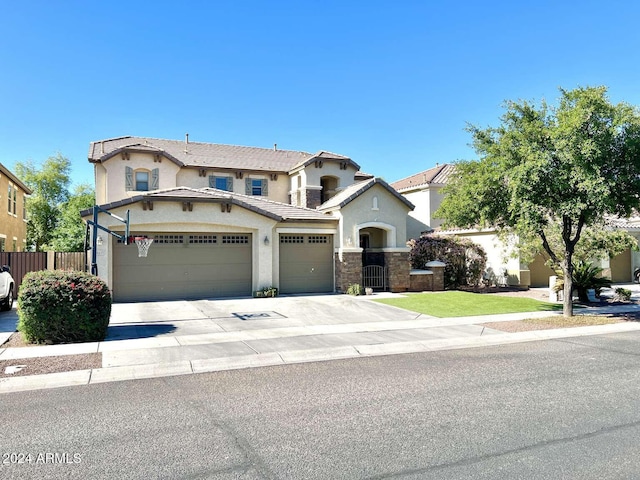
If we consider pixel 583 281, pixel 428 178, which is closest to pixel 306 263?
pixel 583 281

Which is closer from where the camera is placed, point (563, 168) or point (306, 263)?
point (563, 168)

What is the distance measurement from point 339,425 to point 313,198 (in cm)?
2245

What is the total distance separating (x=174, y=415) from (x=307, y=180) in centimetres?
2239

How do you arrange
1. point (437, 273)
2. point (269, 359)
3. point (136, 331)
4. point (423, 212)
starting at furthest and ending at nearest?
1. point (423, 212)
2. point (437, 273)
3. point (136, 331)
4. point (269, 359)

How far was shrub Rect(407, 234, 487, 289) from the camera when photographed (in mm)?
24609

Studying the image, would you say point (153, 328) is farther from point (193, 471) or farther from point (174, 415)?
point (193, 471)

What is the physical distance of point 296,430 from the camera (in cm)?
544

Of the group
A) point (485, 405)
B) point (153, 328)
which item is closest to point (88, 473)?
point (485, 405)

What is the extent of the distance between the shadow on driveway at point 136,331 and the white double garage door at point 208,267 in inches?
241

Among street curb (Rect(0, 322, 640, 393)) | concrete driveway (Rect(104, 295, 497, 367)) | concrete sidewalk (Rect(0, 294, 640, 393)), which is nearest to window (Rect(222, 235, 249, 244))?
concrete driveway (Rect(104, 295, 497, 367))

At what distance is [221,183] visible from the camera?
90.3 ft

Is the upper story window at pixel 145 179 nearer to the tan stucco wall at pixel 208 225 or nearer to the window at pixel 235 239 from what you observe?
the tan stucco wall at pixel 208 225

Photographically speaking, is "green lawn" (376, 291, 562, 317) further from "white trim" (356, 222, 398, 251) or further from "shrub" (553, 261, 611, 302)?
"white trim" (356, 222, 398, 251)

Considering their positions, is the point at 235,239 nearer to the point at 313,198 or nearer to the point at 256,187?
the point at 313,198
